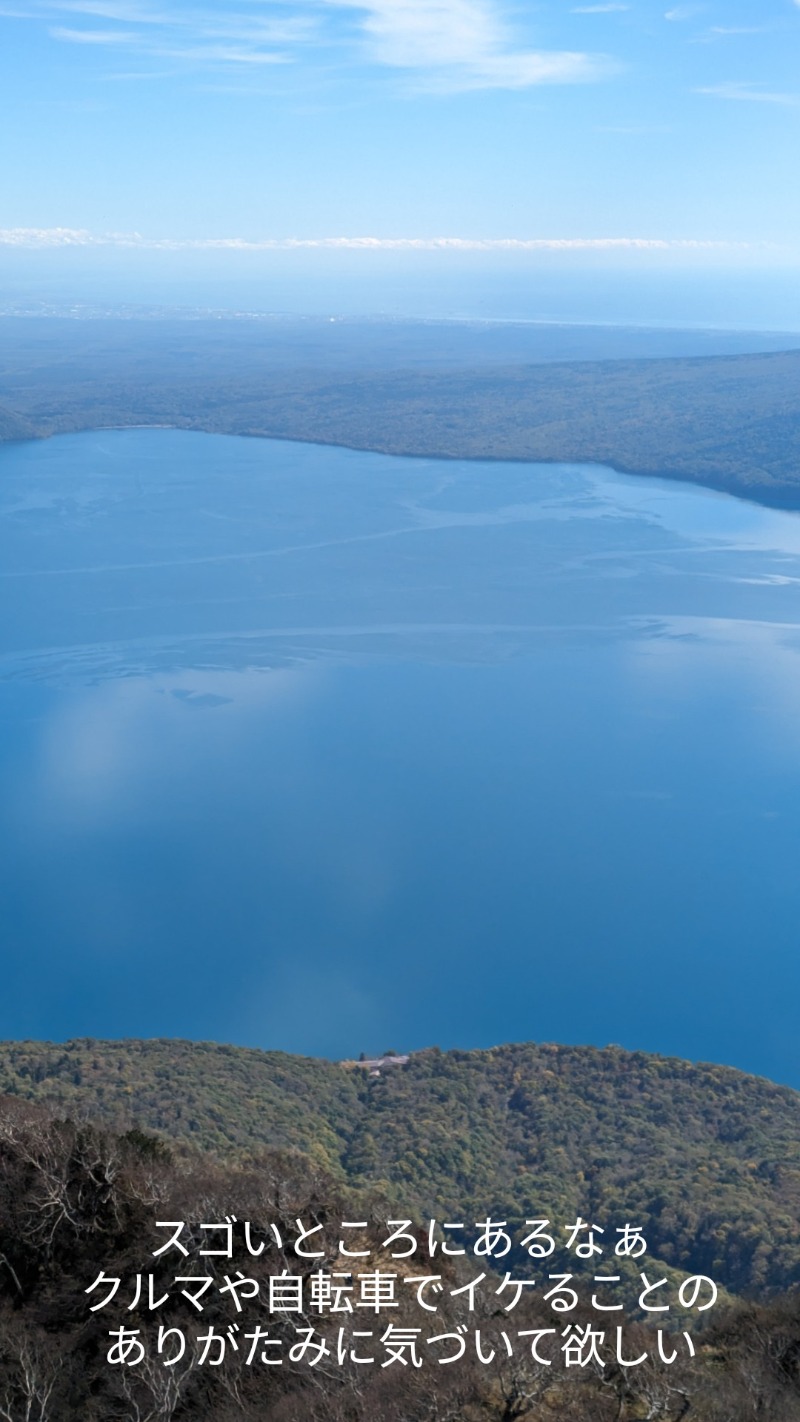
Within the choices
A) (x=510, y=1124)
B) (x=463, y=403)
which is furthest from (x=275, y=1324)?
(x=463, y=403)

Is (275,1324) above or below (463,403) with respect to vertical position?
below

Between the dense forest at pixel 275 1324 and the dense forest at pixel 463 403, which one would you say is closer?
the dense forest at pixel 275 1324

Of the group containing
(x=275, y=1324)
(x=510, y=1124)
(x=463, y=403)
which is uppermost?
(x=463, y=403)

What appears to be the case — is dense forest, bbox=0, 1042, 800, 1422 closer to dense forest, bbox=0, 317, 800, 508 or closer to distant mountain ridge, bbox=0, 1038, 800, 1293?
distant mountain ridge, bbox=0, 1038, 800, 1293

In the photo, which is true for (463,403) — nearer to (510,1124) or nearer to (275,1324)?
(510,1124)

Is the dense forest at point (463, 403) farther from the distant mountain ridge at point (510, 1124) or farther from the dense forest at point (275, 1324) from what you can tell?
the dense forest at point (275, 1324)

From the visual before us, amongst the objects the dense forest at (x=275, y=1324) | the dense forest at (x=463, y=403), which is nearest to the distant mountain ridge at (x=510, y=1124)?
the dense forest at (x=275, y=1324)
